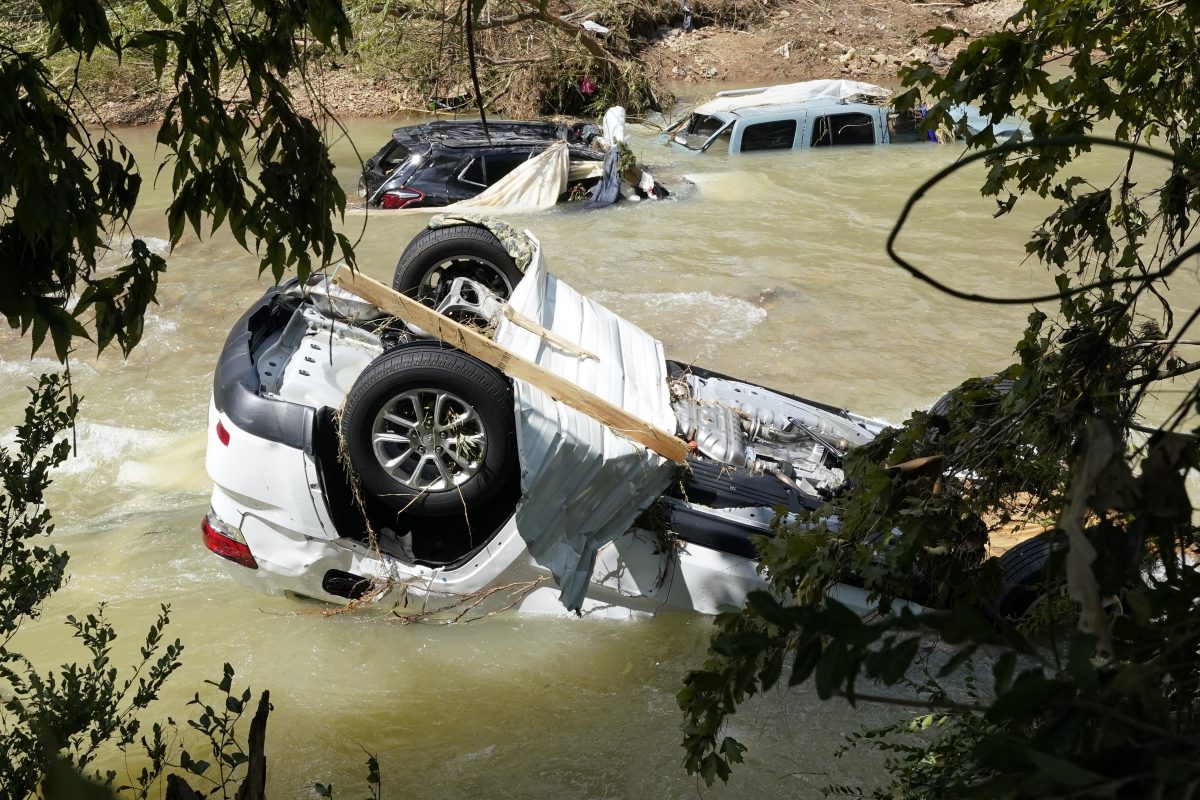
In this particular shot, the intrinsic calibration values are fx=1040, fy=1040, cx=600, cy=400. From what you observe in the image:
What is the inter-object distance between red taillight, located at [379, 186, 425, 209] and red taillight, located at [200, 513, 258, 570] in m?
8.02

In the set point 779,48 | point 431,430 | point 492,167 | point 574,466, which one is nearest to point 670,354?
point 492,167

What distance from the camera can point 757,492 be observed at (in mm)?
4922

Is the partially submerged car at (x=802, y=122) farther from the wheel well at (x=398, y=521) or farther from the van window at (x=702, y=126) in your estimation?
the wheel well at (x=398, y=521)

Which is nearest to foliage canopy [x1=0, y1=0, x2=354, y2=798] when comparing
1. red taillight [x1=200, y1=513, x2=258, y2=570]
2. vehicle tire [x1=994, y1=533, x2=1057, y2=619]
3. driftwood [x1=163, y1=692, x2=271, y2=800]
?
driftwood [x1=163, y1=692, x2=271, y2=800]

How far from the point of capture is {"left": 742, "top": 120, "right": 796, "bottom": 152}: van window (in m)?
15.8

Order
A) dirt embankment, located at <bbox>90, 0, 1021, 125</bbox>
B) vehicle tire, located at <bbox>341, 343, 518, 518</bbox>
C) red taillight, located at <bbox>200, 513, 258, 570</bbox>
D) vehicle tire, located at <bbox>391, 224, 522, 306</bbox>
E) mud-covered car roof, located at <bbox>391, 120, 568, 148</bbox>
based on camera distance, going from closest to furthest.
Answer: vehicle tire, located at <bbox>341, 343, 518, 518</bbox>, red taillight, located at <bbox>200, 513, 258, 570</bbox>, vehicle tire, located at <bbox>391, 224, 522, 306</bbox>, mud-covered car roof, located at <bbox>391, 120, 568, 148</bbox>, dirt embankment, located at <bbox>90, 0, 1021, 125</bbox>

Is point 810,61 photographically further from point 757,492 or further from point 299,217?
point 299,217

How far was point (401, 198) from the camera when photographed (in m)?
12.5

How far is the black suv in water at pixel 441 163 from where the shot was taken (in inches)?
495

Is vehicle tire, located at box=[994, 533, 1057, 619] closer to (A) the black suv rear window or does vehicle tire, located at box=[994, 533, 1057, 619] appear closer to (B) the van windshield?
(A) the black suv rear window

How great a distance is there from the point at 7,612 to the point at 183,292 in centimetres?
913

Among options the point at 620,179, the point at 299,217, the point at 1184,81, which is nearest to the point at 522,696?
the point at 299,217

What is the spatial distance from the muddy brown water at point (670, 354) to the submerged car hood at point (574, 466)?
2.31 ft

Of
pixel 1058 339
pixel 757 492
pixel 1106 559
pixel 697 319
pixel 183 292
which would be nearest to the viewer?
pixel 1106 559
